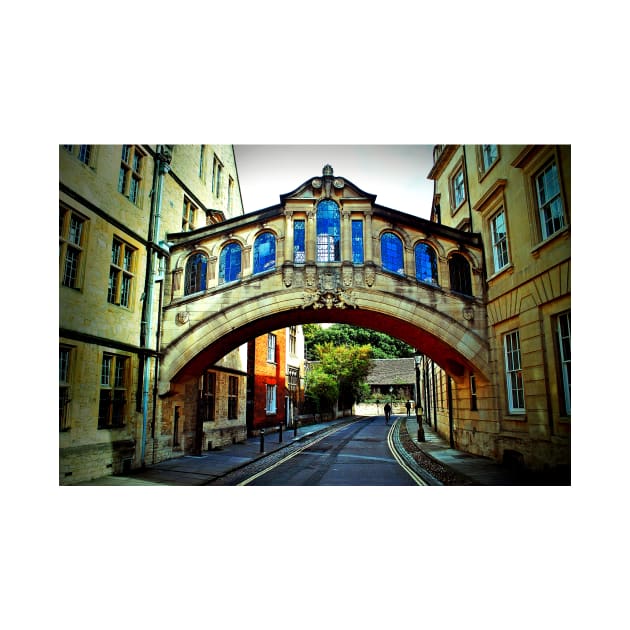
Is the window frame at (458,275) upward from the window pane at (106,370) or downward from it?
upward

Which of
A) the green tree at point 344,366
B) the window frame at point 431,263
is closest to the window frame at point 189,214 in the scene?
the window frame at point 431,263

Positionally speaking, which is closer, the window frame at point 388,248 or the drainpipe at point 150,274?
the drainpipe at point 150,274

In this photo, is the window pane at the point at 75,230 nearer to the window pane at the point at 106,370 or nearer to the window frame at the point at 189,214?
the window pane at the point at 106,370

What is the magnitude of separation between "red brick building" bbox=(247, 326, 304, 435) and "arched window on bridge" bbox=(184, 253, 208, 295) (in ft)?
27.0

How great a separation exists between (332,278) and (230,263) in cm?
269

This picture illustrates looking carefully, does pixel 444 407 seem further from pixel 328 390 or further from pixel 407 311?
pixel 328 390

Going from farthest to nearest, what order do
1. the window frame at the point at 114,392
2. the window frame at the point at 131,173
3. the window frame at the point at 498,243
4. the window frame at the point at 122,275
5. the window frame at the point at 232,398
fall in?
the window frame at the point at 232,398 → the window frame at the point at 498,243 → the window frame at the point at 131,173 → the window frame at the point at 122,275 → the window frame at the point at 114,392

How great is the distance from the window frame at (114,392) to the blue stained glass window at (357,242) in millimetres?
5762

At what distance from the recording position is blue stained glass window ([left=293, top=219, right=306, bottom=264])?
34.6 feet

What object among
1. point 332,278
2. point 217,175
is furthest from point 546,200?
point 217,175

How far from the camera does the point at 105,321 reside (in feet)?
28.3

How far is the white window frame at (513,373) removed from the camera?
30.0 feet

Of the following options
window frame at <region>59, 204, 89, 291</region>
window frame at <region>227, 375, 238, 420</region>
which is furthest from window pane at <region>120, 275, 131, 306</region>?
window frame at <region>227, 375, 238, 420</region>

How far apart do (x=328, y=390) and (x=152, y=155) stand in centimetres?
2304
